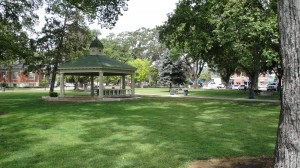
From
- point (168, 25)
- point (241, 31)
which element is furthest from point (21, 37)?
point (241, 31)

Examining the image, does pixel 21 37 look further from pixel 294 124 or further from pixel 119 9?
pixel 294 124

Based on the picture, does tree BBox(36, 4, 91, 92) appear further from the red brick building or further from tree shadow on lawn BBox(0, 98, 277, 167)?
the red brick building

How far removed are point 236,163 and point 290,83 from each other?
10.9 ft

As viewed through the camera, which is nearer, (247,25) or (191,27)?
(247,25)

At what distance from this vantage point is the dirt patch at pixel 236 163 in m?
7.23

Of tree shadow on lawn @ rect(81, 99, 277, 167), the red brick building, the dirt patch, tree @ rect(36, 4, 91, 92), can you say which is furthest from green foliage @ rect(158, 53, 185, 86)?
the dirt patch

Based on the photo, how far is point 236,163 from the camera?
748 cm

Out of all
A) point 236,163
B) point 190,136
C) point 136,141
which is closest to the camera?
point 236,163

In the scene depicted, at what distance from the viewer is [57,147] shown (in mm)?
9203

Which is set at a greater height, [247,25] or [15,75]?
[247,25]

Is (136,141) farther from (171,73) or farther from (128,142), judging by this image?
(171,73)

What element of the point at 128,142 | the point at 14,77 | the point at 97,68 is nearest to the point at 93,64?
the point at 97,68

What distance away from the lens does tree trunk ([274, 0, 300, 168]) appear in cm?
472

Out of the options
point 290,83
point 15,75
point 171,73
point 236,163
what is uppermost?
point 15,75
